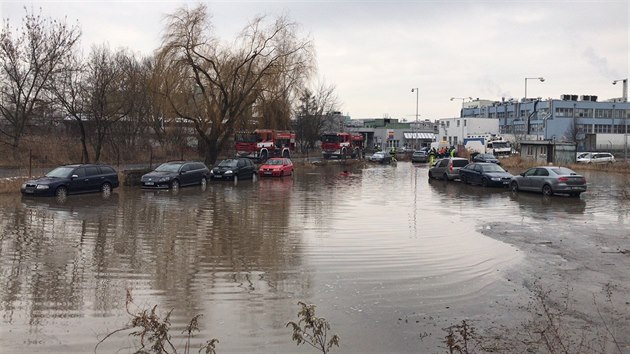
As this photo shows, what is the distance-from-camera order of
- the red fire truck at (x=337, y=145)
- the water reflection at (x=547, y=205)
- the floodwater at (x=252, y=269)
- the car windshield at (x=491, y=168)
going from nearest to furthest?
the floodwater at (x=252, y=269) < the water reflection at (x=547, y=205) < the car windshield at (x=491, y=168) < the red fire truck at (x=337, y=145)

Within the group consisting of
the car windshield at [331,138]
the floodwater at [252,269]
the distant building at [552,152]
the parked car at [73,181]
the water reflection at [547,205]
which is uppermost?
the car windshield at [331,138]

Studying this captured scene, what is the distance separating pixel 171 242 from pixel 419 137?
4408 inches

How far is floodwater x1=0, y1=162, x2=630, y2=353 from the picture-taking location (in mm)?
6613

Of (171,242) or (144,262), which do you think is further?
(171,242)

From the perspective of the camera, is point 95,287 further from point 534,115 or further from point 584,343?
point 534,115

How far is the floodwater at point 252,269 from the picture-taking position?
21.7 feet

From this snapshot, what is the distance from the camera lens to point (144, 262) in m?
10.2

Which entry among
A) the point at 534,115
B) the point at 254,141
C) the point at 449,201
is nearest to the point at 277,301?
the point at 449,201

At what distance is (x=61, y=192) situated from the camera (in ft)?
72.7

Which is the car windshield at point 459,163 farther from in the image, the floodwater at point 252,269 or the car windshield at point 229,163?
the floodwater at point 252,269

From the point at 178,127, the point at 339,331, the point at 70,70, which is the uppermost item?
the point at 70,70

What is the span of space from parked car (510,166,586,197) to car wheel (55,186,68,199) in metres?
21.1

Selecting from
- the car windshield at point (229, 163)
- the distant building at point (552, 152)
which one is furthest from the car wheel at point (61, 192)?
the distant building at point (552, 152)

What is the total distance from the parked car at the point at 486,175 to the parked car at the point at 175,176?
15.3 meters
